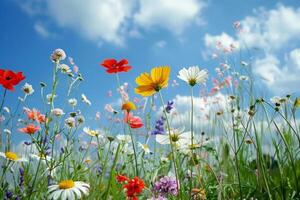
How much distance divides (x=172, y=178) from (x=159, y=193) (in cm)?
10

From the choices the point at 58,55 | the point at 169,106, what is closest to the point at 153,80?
the point at 58,55

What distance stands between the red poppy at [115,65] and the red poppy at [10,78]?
409 mm

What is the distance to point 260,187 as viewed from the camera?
1.55m

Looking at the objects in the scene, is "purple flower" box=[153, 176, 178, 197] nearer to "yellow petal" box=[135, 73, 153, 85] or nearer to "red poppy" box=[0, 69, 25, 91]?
"yellow petal" box=[135, 73, 153, 85]

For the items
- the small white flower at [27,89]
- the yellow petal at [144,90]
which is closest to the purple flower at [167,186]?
the yellow petal at [144,90]

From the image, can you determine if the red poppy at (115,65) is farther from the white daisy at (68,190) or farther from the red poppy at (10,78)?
the white daisy at (68,190)

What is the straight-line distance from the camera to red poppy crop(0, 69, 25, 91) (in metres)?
1.70

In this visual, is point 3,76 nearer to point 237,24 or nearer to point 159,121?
point 159,121

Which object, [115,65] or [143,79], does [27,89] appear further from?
[143,79]

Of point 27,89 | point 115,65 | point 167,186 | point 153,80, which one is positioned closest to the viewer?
point 153,80

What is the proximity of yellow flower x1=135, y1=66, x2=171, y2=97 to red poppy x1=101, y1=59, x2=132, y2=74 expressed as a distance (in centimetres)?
72

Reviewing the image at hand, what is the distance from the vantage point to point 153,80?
3.99ft

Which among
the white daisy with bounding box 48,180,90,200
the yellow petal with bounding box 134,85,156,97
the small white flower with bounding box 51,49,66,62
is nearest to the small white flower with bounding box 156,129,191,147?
the yellow petal with bounding box 134,85,156,97

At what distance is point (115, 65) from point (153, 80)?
0.79 metres
